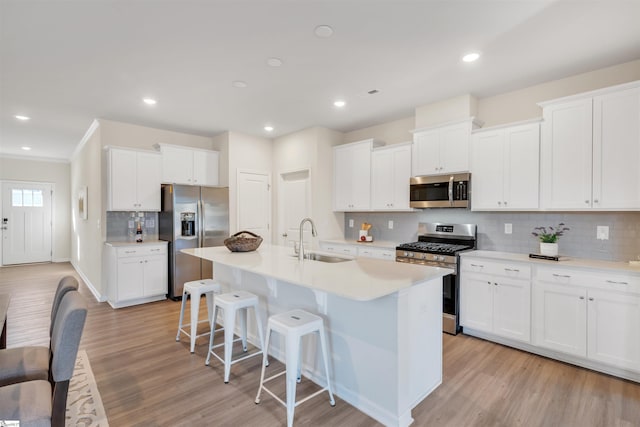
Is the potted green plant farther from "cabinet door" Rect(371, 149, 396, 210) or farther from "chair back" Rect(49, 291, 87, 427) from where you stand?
"chair back" Rect(49, 291, 87, 427)

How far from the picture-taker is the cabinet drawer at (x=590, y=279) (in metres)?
2.46

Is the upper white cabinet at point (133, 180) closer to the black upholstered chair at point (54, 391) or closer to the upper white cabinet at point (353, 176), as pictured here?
the upper white cabinet at point (353, 176)

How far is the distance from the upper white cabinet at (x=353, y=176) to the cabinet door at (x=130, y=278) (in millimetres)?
3036

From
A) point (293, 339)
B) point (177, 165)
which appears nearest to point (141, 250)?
point (177, 165)

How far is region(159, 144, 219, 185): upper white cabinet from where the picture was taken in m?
4.98

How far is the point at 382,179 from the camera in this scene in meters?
4.55

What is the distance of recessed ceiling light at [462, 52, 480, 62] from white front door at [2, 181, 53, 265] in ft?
31.3

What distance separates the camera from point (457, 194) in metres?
3.68

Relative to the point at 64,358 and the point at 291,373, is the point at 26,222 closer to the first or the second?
the point at 64,358

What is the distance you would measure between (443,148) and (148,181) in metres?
4.22

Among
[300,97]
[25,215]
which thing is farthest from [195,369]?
[25,215]

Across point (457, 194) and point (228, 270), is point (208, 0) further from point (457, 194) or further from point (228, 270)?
point (457, 194)

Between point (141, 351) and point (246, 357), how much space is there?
1.08 metres

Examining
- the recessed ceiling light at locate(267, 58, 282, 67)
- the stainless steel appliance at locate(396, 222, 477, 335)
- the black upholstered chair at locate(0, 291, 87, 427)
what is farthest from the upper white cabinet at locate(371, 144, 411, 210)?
the black upholstered chair at locate(0, 291, 87, 427)
